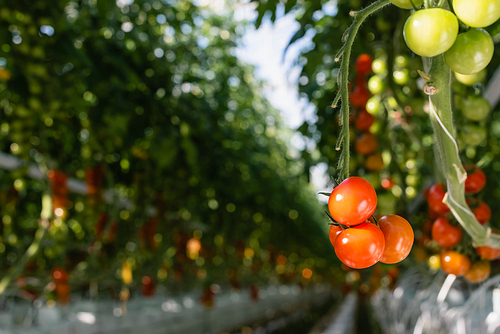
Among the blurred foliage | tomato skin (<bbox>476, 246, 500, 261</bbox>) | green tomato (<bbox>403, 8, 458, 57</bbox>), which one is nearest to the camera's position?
green tomato (<bbox>403, 8, 458, 57</bbox>)

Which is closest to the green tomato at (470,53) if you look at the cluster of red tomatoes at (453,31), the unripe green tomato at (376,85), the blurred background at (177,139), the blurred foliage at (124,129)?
the cluster of red tomatoes at (453,31)

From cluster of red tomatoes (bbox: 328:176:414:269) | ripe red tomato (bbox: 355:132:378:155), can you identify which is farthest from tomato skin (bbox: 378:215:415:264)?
ripe red tomato (bbox: 355:132:378:155)

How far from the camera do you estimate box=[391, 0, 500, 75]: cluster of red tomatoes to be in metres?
0.41

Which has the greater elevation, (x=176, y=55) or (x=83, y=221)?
(x=176, y=55)

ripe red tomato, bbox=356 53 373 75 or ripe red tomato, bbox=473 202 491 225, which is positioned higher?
ripe red tomato, bbox=356 53 373 75

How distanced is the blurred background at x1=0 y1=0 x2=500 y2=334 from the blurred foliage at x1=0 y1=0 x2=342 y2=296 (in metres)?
0.01

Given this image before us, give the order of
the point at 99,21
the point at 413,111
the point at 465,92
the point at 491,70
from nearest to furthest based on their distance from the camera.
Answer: the point at 465,92 < the point at 413,111 < the point at 491,70 < the point at 99,21

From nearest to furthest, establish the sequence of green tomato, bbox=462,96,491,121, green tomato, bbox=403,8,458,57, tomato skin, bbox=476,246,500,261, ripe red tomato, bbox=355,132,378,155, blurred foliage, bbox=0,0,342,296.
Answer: green tomato, bbox=403,8,458,57 < tomato skin, bbox=476,246,500,261 < green tomato, bbox=462,96,491,121 < ripe red tomato, bbox=355,132,378,155 < blurred foliage, bbox=0,0,342,296

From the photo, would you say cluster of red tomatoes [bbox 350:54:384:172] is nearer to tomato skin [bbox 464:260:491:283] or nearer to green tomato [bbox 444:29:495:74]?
tomato skin [bbox 464:260:491:283]

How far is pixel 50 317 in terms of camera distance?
3.80 meters

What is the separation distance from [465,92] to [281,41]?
1130 mm

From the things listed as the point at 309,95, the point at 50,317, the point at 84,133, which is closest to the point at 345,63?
the point at 309,95

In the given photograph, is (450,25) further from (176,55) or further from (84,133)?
(84,133)

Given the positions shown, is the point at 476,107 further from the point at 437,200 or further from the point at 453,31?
the point at 453,31
